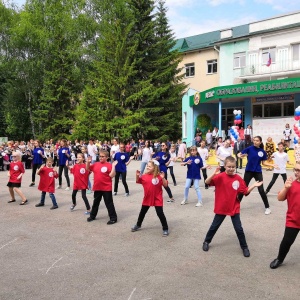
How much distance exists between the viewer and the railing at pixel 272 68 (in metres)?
27.1

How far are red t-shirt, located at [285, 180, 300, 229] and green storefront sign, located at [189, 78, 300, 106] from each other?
20661 millimetres

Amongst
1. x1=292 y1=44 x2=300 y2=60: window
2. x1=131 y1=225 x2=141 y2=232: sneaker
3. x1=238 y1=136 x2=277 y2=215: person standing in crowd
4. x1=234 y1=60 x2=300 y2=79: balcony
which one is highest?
x1=292 y1=44 x2=300 y2=60: window

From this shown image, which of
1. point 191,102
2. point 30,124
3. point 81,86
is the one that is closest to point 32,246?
point 191,102

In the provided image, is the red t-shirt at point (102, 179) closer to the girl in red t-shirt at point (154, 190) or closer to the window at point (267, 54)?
the girl in red t-shirt at point (154, 190)

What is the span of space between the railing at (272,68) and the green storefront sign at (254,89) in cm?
325

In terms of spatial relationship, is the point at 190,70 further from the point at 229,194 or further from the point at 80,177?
the point at 229,194

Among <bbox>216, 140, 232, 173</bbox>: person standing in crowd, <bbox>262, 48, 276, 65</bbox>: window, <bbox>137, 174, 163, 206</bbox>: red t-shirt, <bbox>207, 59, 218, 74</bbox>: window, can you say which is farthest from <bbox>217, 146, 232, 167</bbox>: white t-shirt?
<bbox>207, 59, 218, 74</bbox>: window

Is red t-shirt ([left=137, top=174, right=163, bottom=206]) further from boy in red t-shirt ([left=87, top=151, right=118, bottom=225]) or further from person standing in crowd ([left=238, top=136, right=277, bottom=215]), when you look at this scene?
person standing in crowd ([left=238, top=136, right=277, bottom=215])

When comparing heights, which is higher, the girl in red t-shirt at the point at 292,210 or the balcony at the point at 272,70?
the balcony at the point at 272,70

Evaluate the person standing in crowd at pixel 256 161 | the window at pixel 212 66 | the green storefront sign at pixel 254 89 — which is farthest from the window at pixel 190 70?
the person standing in crowd at pixel 256 161

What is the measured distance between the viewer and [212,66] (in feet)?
111

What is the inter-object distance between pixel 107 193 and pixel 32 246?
81.7 inches

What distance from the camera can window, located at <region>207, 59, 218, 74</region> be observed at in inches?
1325

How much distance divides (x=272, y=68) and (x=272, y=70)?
0.72 feet
